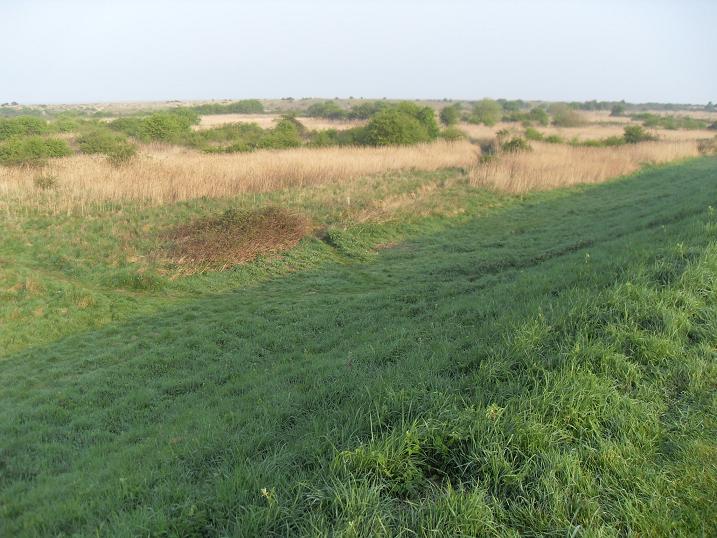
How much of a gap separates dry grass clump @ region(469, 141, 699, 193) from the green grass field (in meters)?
10.7

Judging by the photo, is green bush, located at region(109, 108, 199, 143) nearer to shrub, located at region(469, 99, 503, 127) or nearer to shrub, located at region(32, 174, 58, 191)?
shrub, located at region(32, 174, 58, 191)

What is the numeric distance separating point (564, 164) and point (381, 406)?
2007cm

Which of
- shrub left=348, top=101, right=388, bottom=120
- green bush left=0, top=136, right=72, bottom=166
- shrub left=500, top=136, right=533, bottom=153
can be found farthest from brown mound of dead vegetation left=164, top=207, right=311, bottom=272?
shrub left=348, top=101, right=388, bottom=120

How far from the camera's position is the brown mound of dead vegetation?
1021cm

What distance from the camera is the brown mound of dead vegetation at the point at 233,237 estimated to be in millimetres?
10211

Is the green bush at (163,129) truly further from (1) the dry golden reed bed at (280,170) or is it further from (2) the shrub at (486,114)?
(2) the shrub at (486,114)

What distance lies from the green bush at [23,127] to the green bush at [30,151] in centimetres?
856

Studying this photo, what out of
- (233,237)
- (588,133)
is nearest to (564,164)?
(233,237)

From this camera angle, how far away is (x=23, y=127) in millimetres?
27906

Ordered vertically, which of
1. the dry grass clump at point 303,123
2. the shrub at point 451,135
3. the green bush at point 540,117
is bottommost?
the shrub at point 451,135

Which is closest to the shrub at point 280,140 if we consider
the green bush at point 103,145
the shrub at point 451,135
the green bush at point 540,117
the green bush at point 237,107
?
the green bush at point 103,145

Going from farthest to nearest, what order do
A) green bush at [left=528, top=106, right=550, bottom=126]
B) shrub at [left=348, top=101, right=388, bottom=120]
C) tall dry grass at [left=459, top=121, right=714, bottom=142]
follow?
shrub at [left=348, top=101, right=388, bottom=120]
green bush at [left=528, top=106, right=550, bottom=126]
tall dry grass at [left=459, top=121, right=714, bottom=142]

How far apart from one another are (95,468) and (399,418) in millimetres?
2444

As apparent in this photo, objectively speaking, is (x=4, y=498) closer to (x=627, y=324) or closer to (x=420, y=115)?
(x=627, y=324)
